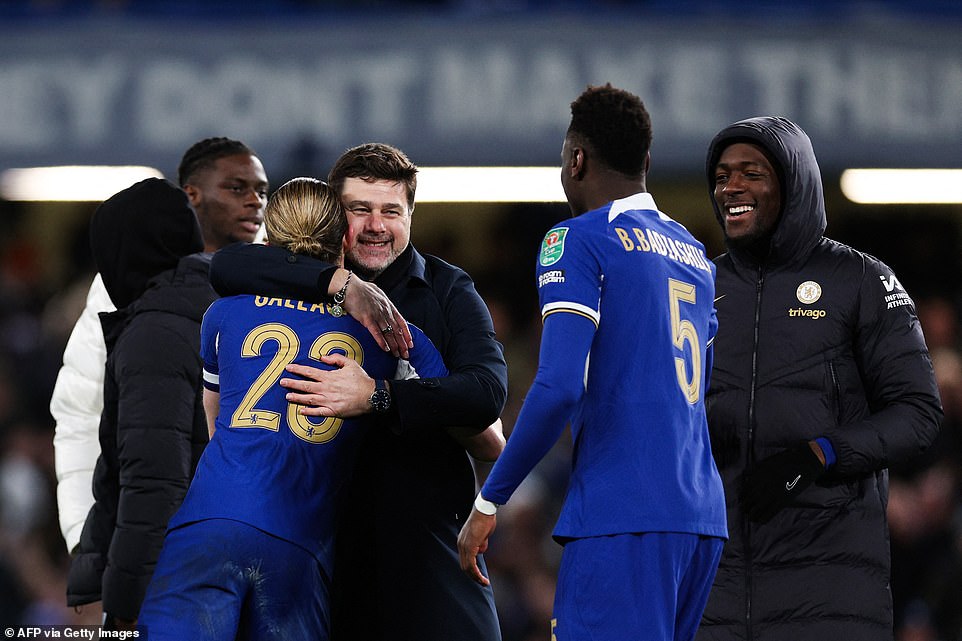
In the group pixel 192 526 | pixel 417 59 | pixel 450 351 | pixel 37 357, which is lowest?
pixel 37 357

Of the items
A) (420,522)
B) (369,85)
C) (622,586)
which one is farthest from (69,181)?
(622,586)

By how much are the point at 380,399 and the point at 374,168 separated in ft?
2.45

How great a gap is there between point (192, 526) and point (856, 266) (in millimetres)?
1934

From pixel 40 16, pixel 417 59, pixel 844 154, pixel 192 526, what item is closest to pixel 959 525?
pixel 844 154

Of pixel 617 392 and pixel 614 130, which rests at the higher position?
pixel 614 130

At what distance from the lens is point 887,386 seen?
383 centimetres

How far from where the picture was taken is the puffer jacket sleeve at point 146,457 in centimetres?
393

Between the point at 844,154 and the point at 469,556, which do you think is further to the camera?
the point at 844,154

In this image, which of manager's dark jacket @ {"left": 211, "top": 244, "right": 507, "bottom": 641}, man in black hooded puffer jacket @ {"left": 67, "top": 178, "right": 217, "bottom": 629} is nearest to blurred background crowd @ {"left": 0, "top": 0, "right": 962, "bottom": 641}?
man in black hooded puffer jacket @ {"left": 67, "top": 178, "right": 217, "bottom": 629}

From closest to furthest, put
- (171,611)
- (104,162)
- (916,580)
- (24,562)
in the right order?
(171,611)
(916,580)
(24,562)
(104,162)

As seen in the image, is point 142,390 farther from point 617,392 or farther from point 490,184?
point 490,184

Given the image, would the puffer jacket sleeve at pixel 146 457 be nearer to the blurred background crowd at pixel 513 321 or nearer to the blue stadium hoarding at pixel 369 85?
the blurred background crowd at pixel 513 321

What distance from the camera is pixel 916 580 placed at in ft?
25.8

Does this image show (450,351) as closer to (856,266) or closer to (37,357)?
(856,266)
